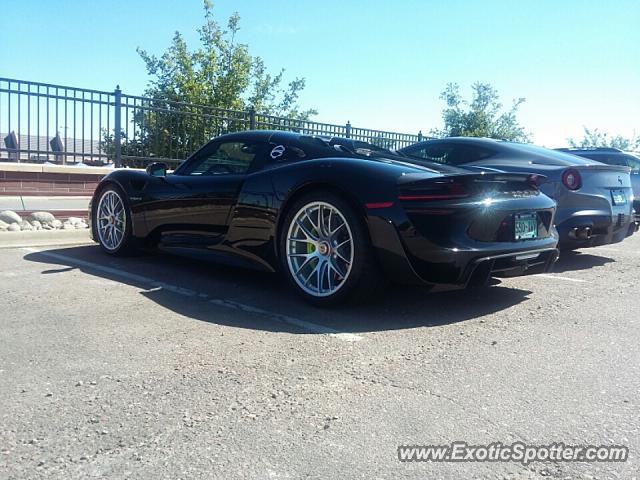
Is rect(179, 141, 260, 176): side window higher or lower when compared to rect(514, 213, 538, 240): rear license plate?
higher

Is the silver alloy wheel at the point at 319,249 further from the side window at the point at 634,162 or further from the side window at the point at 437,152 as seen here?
the side window at the point at 634,162

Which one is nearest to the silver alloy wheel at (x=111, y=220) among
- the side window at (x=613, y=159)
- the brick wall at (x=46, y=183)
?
the brick wall at (x=46, y=183)

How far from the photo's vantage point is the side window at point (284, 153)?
475 centimetres

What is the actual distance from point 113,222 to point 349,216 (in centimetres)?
317

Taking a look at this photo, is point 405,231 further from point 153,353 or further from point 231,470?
point 231,470

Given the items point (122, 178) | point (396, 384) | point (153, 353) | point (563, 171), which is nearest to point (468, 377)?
point (396, 384)

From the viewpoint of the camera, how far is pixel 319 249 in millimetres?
4148

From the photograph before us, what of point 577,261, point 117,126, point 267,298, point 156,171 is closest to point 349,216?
point 267,298

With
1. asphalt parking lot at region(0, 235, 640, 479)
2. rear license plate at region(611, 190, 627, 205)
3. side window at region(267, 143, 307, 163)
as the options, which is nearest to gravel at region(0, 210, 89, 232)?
asphalt parking lot at region(0, 235, 640, 479)

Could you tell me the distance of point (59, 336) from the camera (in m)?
3.45

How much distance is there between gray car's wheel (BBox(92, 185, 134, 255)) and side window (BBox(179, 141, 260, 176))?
2.68 ft

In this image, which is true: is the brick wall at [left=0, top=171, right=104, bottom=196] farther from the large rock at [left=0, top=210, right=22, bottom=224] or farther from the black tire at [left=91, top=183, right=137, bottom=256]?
the black tire at [left=91, top=183, right=137, bottom=256]

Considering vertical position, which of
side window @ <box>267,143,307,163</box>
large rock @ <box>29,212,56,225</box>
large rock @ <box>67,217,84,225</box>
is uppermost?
side window @ <box>267,143,307,163</box>

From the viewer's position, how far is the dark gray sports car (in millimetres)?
5828
